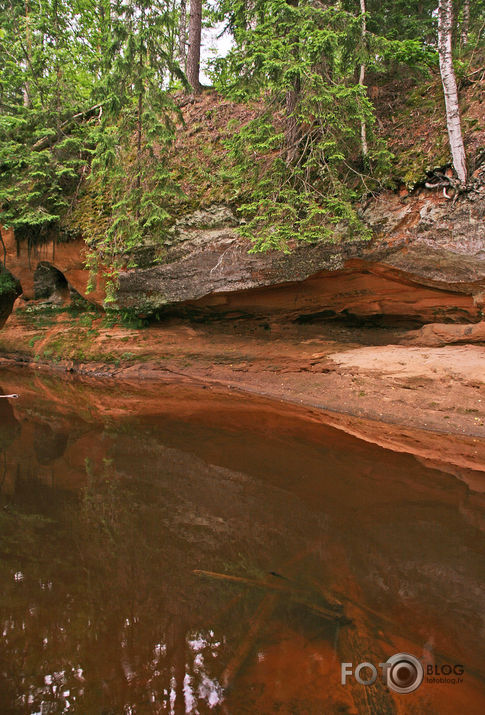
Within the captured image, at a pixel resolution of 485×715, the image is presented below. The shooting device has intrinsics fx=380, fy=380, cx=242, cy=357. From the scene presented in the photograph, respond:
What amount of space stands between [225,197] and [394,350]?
598 centimetres

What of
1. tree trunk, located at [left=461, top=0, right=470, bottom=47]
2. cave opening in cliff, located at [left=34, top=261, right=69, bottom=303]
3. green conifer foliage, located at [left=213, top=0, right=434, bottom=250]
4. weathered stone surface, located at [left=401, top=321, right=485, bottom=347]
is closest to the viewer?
green conifer foliage, located at [left=213, top=0, right=434, bottom=250]

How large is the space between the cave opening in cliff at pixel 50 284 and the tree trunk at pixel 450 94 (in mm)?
13521

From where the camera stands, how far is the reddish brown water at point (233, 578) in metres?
2.41

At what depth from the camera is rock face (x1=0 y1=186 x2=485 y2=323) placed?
785 cm

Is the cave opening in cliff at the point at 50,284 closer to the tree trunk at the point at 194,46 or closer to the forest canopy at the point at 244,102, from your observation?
the forest canopy at the point at 244,102

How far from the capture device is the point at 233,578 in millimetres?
3330

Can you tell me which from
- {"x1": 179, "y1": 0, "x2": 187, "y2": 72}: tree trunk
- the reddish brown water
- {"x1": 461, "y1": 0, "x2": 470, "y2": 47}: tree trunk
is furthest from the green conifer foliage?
{"x1": 179, "y1": 0, "x2": 187, "y2": 72}: tree trunk

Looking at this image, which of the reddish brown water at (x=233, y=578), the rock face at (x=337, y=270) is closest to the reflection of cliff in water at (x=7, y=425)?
the reddish brown water at (x=233, y=578)

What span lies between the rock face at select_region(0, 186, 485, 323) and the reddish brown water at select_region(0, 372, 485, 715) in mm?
4409

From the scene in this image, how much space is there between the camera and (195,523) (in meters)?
4.23

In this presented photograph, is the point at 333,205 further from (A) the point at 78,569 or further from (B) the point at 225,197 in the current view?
(A) the point at 78,569

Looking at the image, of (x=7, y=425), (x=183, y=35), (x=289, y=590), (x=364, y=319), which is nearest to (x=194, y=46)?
(x=183, y=35)

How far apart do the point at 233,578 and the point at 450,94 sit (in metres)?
9.30

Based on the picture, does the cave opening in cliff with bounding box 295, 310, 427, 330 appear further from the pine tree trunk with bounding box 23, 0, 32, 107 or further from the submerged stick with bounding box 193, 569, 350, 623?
the pine tree trunk with bounding box 23, 0, 32, 107
